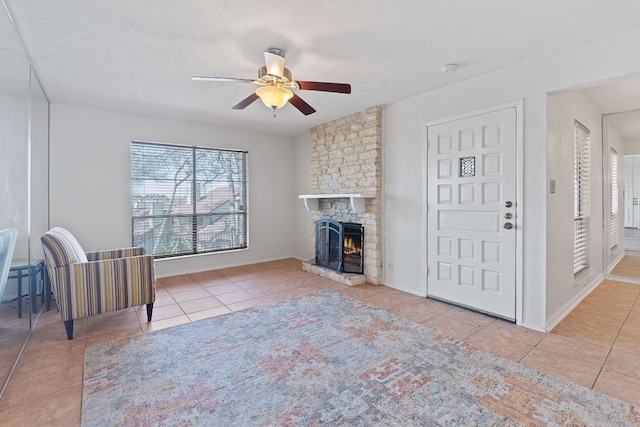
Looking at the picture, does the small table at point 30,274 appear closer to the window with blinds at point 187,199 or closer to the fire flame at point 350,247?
the window with blinds at point 187,199

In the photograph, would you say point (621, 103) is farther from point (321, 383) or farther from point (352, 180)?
point (321, 383)

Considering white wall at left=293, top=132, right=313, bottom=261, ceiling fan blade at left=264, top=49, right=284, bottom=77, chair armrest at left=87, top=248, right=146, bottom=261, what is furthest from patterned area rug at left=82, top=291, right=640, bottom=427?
white wall at left=293, top=132, right=313, bottom=261

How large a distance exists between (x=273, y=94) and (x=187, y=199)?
3302 millimetres

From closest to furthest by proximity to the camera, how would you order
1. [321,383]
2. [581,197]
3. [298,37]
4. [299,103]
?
[321,383]
[298,37]
[299,103]
[581,197]

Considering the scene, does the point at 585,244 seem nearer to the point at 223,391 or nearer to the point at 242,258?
the point at 223,391

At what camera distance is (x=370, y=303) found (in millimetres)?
3680

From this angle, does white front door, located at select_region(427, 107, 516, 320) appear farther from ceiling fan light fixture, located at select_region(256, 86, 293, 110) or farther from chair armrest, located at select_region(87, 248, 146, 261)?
chair armrest, located at select_region(87, 248, 146, 261)

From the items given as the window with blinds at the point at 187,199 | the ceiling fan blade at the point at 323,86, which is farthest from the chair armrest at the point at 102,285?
the ceiling fan blade at the point at 323,86

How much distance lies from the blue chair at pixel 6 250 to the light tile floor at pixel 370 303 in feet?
2.33

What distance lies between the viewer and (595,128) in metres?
4.20

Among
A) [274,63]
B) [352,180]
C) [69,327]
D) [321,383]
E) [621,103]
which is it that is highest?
[621,103]

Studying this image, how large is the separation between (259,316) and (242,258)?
273 cm

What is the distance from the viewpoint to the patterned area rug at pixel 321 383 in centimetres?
178

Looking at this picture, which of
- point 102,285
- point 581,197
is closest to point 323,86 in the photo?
point 102,285
